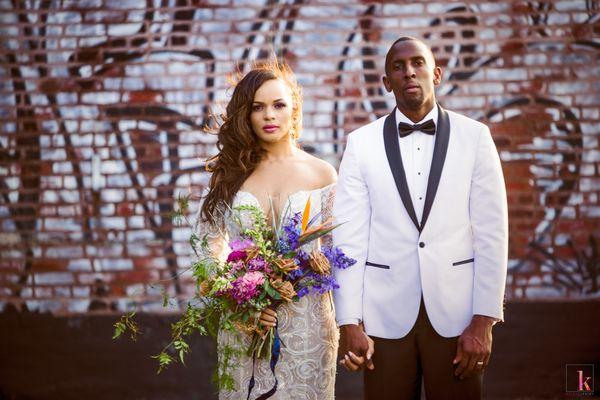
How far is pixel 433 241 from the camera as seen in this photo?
144 inches

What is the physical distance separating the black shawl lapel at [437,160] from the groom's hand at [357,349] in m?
0.58

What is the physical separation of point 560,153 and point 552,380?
1.81 metres

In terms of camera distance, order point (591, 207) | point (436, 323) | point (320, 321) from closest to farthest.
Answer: point (436, 323) → point (320, 321) → point (591, 207)

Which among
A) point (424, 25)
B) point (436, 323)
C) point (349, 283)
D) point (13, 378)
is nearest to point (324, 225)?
point (349, 283)

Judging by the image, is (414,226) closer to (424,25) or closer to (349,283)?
(349,283)

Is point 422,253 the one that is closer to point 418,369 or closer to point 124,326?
point 418,369

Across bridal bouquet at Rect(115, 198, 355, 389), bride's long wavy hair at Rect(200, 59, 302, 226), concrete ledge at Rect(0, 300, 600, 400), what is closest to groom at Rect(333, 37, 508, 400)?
bridal bouquet at Rect(115, 198, 355, 389)

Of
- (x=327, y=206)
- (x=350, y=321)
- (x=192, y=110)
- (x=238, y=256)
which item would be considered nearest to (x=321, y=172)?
(x=327, y=206)

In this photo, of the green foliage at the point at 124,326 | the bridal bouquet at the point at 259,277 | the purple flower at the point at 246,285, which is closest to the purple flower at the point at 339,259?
the bridal bouquet at the point at 259,277

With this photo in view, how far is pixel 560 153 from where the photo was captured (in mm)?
6176

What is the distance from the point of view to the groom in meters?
3.61

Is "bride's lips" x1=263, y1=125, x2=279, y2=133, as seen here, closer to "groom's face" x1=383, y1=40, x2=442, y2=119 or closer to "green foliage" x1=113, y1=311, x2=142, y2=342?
"groom's face" x1=383, y1=40, x2=442, y2=119

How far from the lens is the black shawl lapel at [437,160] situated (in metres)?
3.67

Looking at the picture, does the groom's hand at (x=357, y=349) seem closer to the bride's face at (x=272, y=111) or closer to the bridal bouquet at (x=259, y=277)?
the bridal bouquet at (x=259, y=277)
